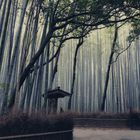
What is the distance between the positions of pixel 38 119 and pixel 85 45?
1291 cm

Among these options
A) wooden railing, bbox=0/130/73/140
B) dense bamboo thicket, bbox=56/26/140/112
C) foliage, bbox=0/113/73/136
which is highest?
dense bamboo thicket, bbox=56/26/140/112

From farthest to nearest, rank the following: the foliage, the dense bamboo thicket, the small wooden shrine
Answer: the dense bamboo thicket, the small wooden shrine, the foliage

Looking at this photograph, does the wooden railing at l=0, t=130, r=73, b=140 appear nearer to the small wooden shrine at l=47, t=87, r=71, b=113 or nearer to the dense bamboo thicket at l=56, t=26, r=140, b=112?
the small wooden shrine at l=47, t=87, r=71, b=113

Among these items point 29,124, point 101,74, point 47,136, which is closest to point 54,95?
point 47,136

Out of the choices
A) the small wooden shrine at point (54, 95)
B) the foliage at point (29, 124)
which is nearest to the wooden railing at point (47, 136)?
the foliage at point (29, 124)

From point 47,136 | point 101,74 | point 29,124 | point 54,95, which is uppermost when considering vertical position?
point 101,74

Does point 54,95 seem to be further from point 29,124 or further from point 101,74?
point 101,74

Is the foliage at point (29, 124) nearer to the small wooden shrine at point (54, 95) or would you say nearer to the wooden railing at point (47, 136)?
the wooden railing at point (47, 136)

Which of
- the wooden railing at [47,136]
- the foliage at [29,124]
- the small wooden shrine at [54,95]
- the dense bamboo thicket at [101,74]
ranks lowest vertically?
the wooden railing at [47,136]

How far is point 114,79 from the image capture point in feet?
57.5

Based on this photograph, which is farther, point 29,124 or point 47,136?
point 47,136

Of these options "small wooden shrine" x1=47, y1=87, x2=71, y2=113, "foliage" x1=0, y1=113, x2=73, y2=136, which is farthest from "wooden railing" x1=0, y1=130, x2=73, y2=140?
"small wooden shrine" x1=47, y1=87, x2=71, y2=113

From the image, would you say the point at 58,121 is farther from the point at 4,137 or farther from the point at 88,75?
the point at 88,75

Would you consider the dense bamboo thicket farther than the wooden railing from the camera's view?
Yes
